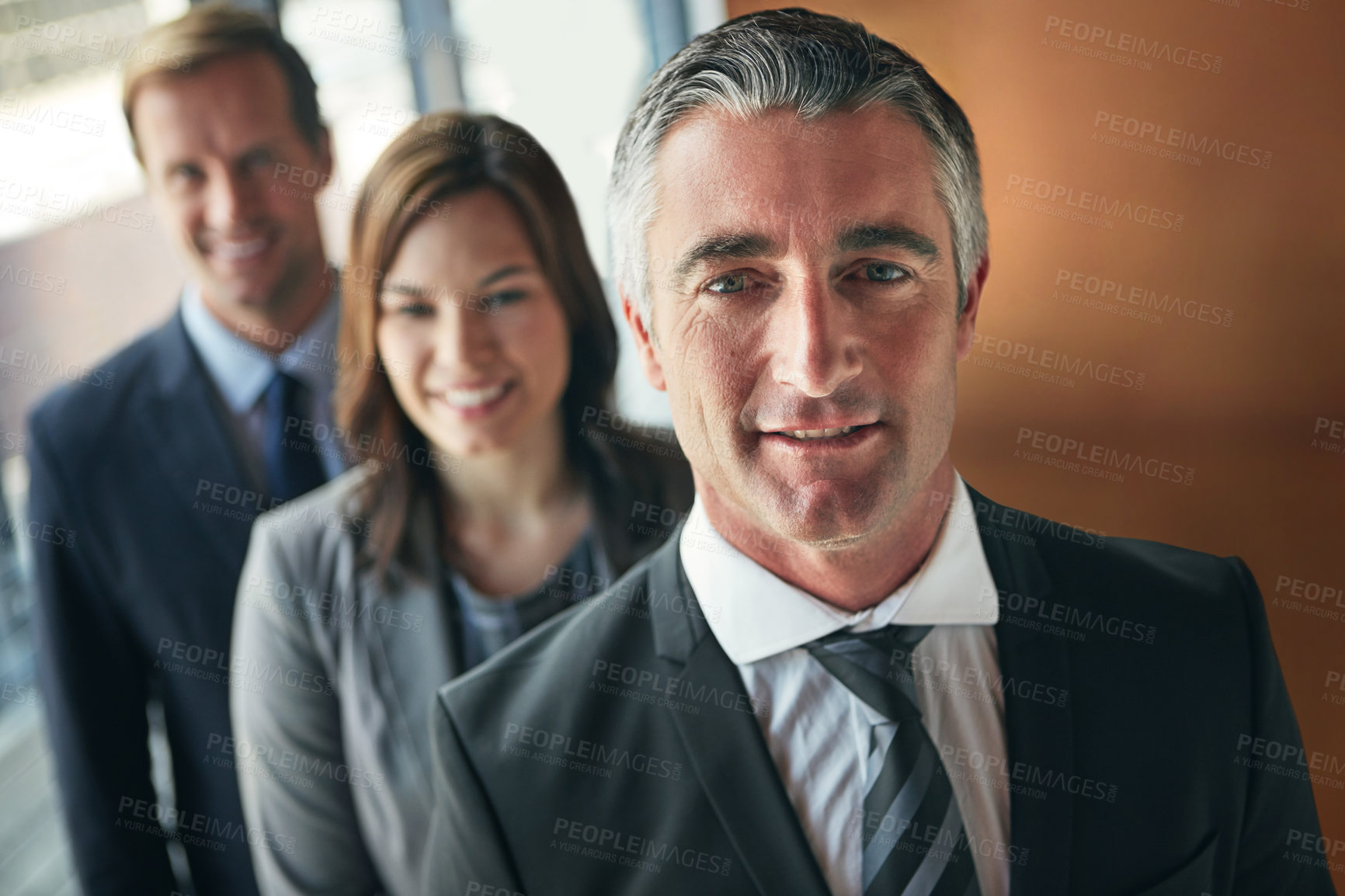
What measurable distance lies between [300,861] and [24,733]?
68 centimetres

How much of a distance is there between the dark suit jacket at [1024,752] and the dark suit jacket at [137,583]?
65 centimetres

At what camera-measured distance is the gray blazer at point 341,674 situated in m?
1.91

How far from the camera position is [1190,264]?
5.45 feet

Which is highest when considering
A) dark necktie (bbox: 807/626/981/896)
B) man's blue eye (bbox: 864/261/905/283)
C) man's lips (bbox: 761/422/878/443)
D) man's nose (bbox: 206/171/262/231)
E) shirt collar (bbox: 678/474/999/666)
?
man's nose (bbox: 206/171/262/231)

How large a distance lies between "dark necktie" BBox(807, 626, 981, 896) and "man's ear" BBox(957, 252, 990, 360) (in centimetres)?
49

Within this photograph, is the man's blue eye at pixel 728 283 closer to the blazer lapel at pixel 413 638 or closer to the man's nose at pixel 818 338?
the man's nose at pixel 818 338

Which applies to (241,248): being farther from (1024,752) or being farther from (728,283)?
(1024,752)

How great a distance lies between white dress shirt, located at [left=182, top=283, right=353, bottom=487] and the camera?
1931mm

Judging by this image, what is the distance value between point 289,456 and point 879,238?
132cm

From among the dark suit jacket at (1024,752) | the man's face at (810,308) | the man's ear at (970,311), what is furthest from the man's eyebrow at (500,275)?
the man's ear at (970,311)

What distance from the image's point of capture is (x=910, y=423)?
1.46m

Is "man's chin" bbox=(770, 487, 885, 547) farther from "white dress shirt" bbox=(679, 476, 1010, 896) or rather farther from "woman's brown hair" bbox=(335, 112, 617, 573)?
"woman's brown hair" bbox=(335, 112, 617, 573)

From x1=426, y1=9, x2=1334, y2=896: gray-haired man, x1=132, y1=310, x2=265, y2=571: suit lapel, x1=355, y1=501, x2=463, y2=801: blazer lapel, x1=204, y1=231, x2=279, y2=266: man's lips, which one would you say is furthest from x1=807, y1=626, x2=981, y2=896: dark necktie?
x1=204, y1=231, x2=279, y2=266: man's lips

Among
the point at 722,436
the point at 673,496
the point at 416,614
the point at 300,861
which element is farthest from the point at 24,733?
the point at 722,436
